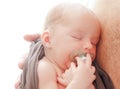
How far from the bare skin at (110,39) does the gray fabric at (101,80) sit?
0.6 inches

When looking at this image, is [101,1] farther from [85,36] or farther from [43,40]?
[43,40]

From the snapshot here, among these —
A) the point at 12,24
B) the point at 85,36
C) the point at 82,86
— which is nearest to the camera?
the point at 82,86

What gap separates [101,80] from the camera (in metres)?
1.01

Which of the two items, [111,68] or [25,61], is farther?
[25,61]

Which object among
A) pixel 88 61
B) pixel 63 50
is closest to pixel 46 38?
pixel 63 50

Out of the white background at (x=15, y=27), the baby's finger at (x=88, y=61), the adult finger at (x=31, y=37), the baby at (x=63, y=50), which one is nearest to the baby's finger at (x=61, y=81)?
the baby at (x=63, y=50)

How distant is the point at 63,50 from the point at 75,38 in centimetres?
6

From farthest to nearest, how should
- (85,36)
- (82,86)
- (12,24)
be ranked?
1. (12,24)
2. (85,36)
3. (82,86)

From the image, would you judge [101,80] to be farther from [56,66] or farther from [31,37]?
[31,37]

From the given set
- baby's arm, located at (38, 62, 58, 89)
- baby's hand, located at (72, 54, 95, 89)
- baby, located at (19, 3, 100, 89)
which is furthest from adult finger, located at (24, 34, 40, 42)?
baby's hand, located at (72, 54, 95, 89)

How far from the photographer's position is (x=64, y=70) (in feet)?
3.41

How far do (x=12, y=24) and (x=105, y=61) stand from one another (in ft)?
2.42

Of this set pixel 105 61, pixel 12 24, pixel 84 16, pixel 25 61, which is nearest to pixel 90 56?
pixel 105 61

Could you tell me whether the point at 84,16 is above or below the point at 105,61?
above
